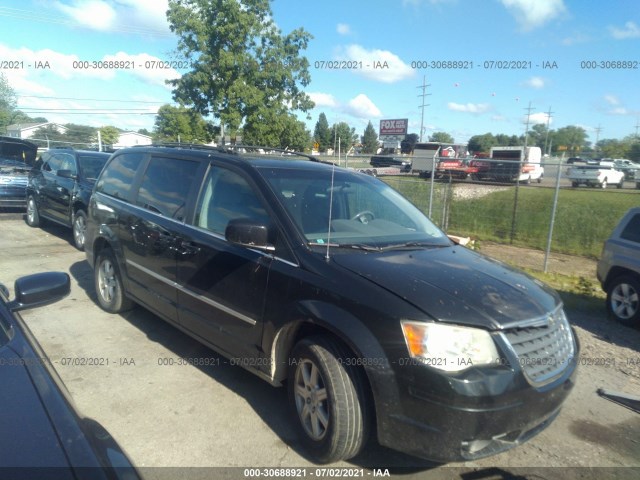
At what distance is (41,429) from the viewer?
65.2 inches

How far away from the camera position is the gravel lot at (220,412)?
117 inches

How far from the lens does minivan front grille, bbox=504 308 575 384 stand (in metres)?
2.62

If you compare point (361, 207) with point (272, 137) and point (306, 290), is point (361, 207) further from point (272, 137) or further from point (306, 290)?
point (272, 137)

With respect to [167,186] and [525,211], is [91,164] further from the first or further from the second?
[525,211]

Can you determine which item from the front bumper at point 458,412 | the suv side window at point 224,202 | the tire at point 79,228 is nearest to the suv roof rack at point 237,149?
the suv side window at point 224,202

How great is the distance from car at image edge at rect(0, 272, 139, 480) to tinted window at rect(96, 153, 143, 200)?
3082 mm

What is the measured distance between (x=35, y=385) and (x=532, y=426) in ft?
8.24

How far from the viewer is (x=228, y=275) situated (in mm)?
3525

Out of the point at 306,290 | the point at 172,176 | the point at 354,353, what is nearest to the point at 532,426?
the point at 354,353

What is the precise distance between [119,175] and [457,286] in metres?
4.20

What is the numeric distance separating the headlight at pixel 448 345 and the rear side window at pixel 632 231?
4.87 meters

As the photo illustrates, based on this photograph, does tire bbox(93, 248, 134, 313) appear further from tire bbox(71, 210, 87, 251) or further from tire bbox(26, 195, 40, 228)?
tire bbox(26, 195, 40, 228)

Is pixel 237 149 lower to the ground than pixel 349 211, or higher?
higher

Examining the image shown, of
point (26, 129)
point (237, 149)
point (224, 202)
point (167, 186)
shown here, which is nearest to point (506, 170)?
point (237, 149)
